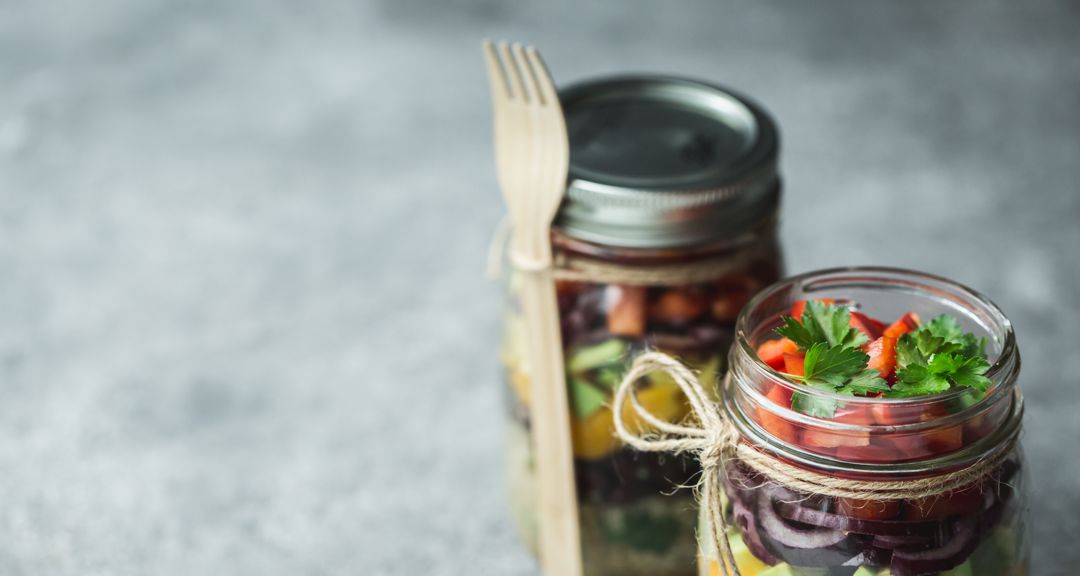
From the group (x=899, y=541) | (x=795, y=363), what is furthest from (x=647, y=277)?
(x=899, y=541)

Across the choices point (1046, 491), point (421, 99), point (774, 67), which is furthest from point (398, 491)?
point (774, 67)

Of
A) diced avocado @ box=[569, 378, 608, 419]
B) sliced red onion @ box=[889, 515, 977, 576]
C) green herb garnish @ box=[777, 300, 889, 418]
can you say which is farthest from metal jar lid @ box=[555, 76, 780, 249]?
sliced red onion @ box=[889, 515, 977, 576]

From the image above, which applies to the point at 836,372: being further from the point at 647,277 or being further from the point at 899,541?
the point at 647,277

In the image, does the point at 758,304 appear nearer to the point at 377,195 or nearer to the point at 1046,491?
the point at 1046,491

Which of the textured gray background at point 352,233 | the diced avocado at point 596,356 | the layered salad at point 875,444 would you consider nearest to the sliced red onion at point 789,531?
the layered salad at point 875,444

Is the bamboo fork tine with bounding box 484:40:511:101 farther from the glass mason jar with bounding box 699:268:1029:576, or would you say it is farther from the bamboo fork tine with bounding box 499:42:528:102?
the glass mason jar with bounding box 699:268:1029:576
